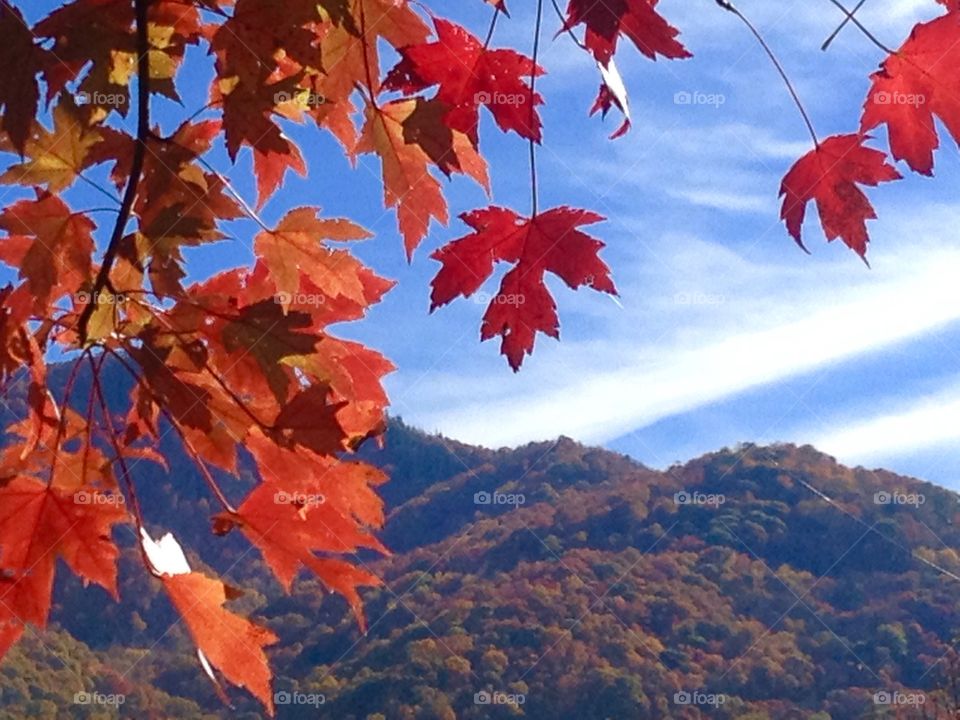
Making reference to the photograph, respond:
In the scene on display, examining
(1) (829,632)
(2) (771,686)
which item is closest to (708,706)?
(2) (771,686)

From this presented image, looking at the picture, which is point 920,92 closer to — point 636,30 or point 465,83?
point 636,30

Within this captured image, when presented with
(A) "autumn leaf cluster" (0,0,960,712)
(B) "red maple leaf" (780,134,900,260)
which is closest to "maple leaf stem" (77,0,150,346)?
(A) "autumn leaf cluster" (0,0,960,712)

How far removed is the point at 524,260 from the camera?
131 cm

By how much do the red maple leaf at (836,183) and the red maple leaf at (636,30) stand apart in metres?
0.31

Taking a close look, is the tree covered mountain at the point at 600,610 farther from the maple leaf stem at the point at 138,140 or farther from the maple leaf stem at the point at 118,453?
the maple leaf stem at the point at 138,140

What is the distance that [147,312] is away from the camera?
1.05m

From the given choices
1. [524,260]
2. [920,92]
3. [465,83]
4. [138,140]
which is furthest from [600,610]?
[138,140]

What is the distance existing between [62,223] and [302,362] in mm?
269

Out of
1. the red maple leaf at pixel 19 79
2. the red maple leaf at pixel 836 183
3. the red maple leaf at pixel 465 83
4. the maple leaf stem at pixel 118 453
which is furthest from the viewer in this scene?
the red maple leaf at pixel 836 183

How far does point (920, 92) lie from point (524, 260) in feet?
1.57

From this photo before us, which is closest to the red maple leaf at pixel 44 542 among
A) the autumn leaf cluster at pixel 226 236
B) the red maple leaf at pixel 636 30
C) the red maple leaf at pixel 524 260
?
the autumn leaf cluster at pixel 226 236

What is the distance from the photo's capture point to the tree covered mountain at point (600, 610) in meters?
53.4

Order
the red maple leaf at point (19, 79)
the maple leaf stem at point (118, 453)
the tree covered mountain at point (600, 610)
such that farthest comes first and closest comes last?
the tree covered mountain at point (600, 610) → the maple leaf stem at point (118, 453) → the red maple leaf at point (19, 79)

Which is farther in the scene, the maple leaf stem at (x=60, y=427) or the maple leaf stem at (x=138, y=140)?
the maple leaf stem at (x=60, y=427)
